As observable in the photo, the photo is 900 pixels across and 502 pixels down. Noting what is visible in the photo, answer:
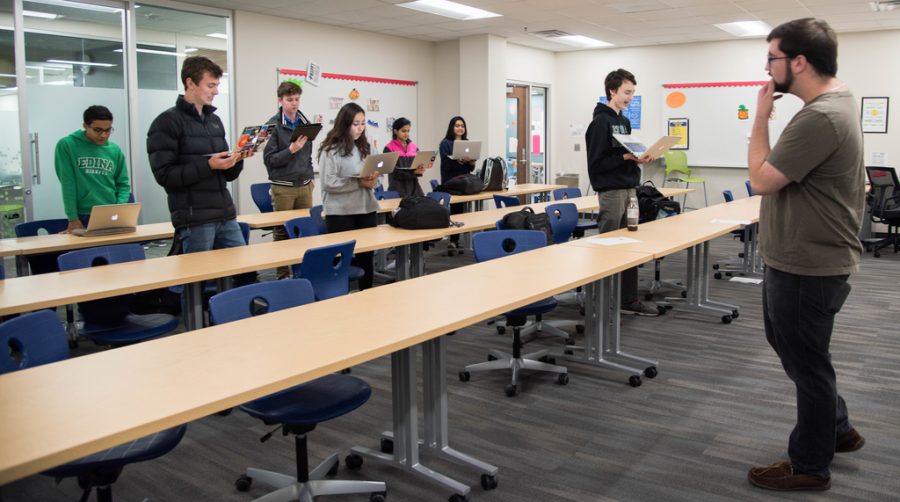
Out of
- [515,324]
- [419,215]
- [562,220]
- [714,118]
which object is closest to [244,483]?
[515,324]

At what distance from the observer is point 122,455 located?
6.39ft

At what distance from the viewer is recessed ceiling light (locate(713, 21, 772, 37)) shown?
9.33 metres

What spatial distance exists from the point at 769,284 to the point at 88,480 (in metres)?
2.24

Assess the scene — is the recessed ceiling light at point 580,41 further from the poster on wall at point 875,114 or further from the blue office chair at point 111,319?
the blue office chair at point 111,319

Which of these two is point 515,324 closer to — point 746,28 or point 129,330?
point 129,330

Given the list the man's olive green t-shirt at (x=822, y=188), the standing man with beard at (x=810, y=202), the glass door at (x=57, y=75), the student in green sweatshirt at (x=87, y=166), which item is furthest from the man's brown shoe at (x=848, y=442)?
the glass door at (x=57, y=75)

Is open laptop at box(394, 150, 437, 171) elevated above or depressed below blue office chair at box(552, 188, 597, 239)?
above

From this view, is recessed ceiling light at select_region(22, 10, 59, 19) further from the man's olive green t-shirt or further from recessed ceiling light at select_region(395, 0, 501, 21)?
the man's olive green t-shirt

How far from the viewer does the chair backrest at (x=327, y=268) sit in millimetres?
3668

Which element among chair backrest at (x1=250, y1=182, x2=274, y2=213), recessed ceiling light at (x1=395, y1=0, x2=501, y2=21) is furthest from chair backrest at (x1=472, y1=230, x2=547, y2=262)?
recessed ceiling light at (x1=395, y1=0, x2=501, y2=21)

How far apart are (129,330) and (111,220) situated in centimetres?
150

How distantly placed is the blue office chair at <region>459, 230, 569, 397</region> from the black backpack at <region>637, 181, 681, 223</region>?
2245mm

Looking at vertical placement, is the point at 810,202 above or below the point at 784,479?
above

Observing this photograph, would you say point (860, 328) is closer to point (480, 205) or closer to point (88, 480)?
point (480, 205)
